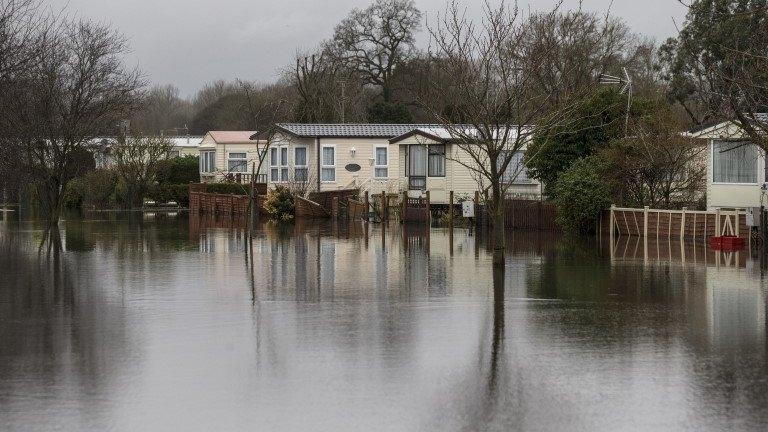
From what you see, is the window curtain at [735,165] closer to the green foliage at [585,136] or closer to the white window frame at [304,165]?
the green foliage at [585,136]

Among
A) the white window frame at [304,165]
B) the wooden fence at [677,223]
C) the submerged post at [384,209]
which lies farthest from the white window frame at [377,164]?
the wooden fence at [677,223]

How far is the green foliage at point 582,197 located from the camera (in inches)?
1345

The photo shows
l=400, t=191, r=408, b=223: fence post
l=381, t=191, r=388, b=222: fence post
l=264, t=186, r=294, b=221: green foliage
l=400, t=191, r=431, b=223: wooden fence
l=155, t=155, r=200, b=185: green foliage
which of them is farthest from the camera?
l=155, t=155, r=200, b=185: green foliage

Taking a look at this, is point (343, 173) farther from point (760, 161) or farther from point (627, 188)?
point (760, 161)

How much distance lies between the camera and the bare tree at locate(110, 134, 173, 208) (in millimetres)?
64688

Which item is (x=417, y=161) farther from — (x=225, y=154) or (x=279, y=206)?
(x=225, y=154)

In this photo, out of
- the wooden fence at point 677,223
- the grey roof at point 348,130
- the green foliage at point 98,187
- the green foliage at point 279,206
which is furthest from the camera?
the green foliage at point 98,187

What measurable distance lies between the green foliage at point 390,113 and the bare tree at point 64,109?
30.2 m

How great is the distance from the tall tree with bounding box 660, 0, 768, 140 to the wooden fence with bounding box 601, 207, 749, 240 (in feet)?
8.72

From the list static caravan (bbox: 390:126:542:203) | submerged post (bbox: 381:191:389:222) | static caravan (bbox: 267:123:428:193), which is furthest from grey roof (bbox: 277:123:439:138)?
submerged post (bbox: 381:191:389:222)

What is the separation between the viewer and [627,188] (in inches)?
1378

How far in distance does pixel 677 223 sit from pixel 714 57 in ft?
56.4

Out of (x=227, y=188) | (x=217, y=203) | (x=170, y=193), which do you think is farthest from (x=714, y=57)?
(x=170, y=193)

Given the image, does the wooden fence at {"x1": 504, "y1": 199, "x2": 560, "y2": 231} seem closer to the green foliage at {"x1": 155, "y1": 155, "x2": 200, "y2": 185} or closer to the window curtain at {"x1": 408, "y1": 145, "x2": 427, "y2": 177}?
the window curtain at {"x1": 408, "y1": 145, "x2": 427, "y2": 177}
